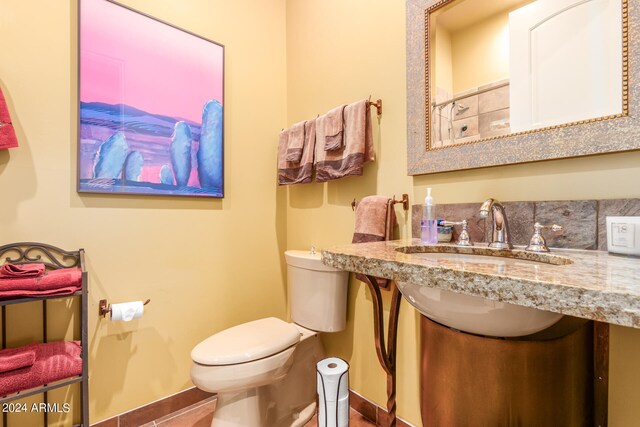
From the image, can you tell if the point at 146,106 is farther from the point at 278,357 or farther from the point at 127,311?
the point at 278,357

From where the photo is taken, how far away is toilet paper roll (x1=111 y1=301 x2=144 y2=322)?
123 cm

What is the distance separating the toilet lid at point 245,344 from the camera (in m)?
1.10

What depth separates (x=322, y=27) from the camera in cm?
167

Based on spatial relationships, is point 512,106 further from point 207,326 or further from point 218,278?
point 207,326

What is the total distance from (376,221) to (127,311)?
1.12m

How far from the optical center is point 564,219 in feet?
2.77

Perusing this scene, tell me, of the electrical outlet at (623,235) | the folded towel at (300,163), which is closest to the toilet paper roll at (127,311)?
the folded towel at (300,163)

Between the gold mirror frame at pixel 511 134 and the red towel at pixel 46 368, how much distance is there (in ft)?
4.76

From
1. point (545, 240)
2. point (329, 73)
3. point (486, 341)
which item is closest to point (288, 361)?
point (486, 341)

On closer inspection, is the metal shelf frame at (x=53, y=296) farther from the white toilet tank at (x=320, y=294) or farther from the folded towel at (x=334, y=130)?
the folded towel at (x=334, y=130)

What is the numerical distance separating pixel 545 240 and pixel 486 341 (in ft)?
1.34

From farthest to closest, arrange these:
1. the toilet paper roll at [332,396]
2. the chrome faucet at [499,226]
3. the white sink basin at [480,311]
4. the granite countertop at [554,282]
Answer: the toilet paper roll at [332,396]
the chrome faucet at [499,226]
the white sink basin at [480,311]
the granite countertop at [554,282]

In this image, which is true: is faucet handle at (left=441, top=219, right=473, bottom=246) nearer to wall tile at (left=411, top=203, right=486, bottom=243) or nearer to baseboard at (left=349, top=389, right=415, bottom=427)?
wall tile at (left=411, top=203, right=486, bottom=243)

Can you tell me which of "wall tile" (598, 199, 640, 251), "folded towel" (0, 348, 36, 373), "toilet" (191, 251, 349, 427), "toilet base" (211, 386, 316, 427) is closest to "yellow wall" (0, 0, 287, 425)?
"folded towel" (0, 348, 36, 373)
